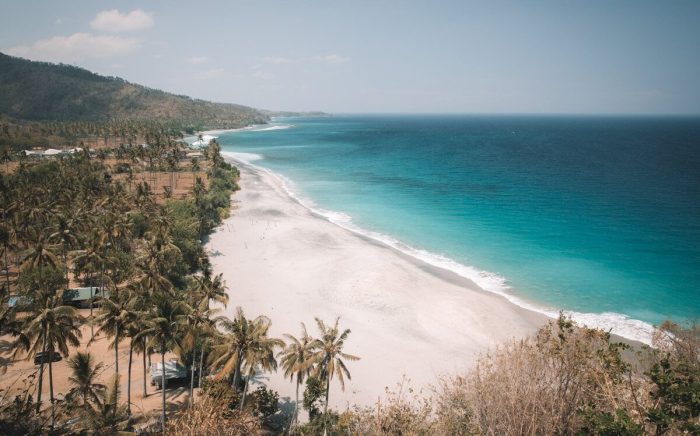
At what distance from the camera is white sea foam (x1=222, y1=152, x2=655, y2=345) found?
138 ft

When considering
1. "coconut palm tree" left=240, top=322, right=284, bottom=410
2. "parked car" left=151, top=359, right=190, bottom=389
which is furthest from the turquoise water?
"parked car" left=151, top=359, right=190, bottom=389

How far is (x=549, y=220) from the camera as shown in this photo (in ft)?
265

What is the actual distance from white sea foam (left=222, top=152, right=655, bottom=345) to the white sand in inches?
77.0

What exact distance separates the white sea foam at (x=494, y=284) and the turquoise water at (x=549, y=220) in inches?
9.2

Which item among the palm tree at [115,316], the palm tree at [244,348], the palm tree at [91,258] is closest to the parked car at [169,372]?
the palm tree at [115,316]

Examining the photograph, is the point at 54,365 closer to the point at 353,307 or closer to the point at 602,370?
the point at 353,307

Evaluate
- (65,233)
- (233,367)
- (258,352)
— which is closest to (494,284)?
(258,352)

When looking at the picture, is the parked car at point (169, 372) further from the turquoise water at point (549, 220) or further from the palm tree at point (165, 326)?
the turquoise water at point (549, 220)

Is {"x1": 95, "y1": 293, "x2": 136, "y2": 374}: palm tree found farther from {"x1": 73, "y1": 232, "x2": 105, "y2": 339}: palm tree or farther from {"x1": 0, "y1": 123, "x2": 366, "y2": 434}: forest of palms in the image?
{"x1": 73, "y1": 232, "x2": 105, "y2": 339}: palm tree

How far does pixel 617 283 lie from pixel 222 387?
53078 mm

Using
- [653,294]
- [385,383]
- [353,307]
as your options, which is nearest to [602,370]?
[385,383]

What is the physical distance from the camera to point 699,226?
2889 inches

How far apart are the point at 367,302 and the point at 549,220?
52.5m

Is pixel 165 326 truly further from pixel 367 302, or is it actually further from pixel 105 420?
pixel 367 302
